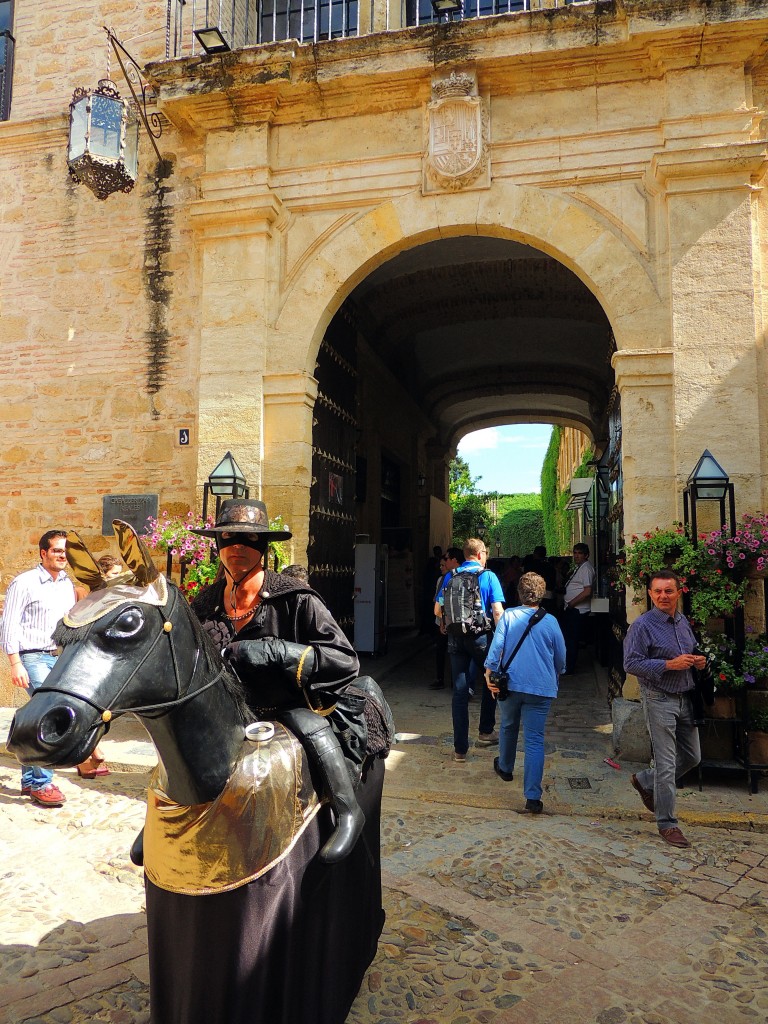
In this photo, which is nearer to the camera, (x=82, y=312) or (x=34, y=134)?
(x=82, y=312)

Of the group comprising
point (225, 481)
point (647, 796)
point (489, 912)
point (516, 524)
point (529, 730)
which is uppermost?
point (516, 524)

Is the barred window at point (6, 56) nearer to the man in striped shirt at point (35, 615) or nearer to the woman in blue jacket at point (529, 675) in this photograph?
the man in striped shirt at point (35, 615)

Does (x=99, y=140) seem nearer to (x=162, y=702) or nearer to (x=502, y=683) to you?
(x=502, y=683)

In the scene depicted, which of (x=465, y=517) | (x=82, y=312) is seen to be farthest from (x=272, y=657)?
(x=465, y=517)

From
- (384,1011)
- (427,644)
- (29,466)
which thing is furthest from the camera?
(427,644)

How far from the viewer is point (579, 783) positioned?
5.13 meters

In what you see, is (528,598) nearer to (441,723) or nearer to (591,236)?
(441,723)

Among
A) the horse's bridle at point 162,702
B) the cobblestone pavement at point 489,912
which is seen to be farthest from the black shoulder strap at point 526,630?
the horse's bridle at point 162,702

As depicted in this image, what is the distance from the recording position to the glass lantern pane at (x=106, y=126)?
21.3 feet

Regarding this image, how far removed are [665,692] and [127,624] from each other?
349cm

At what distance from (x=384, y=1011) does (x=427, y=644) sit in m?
9.76

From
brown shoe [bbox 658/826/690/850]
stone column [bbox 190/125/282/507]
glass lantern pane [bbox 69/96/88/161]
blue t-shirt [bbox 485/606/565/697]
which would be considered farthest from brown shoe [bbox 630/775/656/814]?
glass lantern pane [bbox 69/96/88/161]

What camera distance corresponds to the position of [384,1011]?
2.69 metres

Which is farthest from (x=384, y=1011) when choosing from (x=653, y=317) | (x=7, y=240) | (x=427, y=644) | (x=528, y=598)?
(x=427, y=644)
